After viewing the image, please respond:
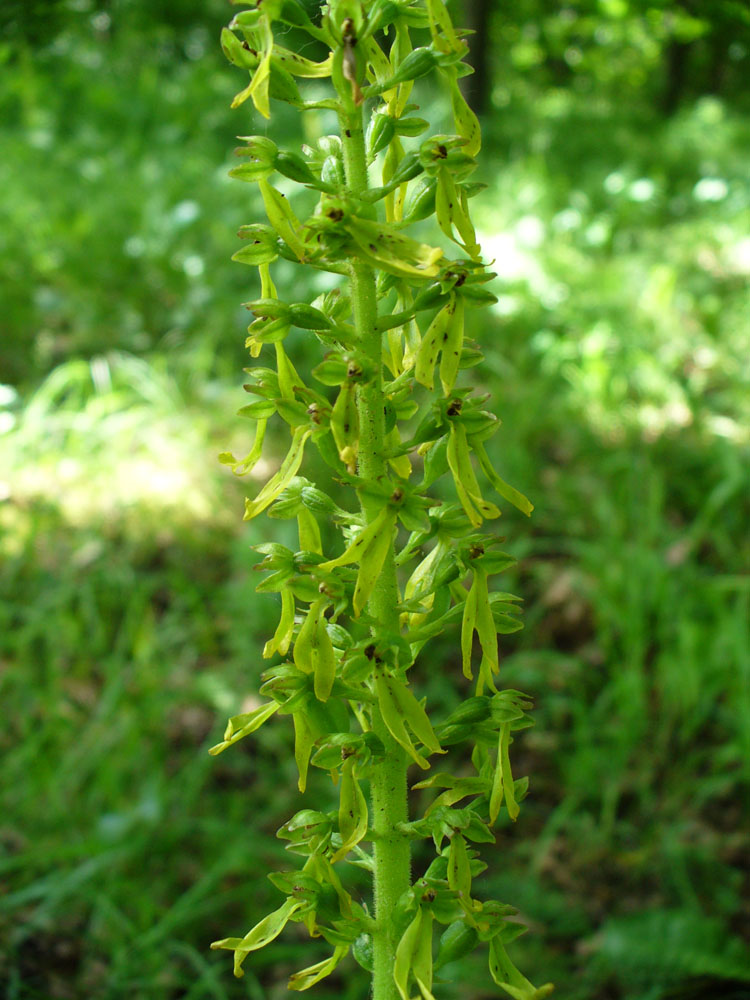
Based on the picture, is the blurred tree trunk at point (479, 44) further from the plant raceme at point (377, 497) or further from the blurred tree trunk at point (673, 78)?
the blurred tree trunk at point (673, 78)

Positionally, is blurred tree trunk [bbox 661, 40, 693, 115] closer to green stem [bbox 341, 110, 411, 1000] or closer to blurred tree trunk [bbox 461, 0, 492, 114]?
blurred tree trunk [bbox 461, 0, 492, 114]

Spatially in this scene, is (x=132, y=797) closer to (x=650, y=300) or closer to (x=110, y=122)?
(x=650, y=300)

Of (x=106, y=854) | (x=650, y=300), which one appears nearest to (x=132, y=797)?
(x=106, y=854)

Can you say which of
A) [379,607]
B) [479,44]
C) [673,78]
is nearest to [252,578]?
[379,607]

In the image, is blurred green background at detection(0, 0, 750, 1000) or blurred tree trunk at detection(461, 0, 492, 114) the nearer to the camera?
blurred green background at detection(0, 0, 750, 1000)

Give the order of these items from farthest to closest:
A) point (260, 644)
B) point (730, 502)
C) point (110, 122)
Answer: point (110, 122) → point (730, 502) → point (260, 644)

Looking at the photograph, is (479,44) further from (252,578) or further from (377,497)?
(377,497)

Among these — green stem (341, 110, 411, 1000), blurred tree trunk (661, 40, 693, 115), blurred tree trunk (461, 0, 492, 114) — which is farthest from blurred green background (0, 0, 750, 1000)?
blurred tree trunk (661, 40, 693, 115)
